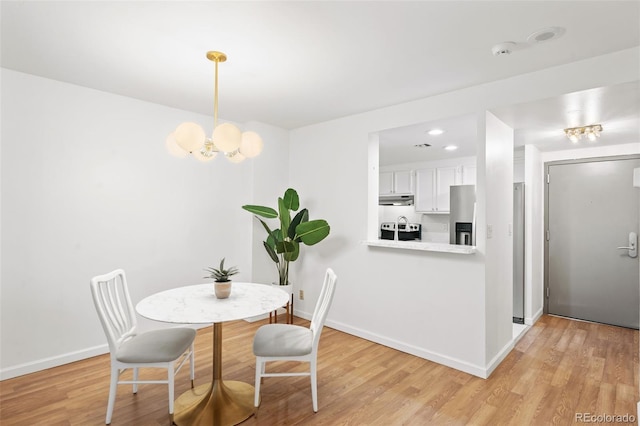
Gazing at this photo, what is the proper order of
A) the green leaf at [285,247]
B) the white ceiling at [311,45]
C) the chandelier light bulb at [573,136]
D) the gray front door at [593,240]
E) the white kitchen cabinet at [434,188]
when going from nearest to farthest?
the white ceiling at [311,45]
the chandelier light bulb at [573,136]
the green leaf at [285,247]
the gray front door at [593,240]
the white kitchen cabinet at [434,188]

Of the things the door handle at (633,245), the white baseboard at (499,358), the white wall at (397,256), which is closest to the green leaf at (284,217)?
the white wall at (397,256)

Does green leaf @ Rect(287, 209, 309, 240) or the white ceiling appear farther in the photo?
green leaf @ Rect(287, 209, 309, 240)

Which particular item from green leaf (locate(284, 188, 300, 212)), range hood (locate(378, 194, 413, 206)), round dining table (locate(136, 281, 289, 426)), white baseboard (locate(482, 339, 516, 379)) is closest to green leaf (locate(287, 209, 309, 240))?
green leaf (locate(284, 188, 300, 212))

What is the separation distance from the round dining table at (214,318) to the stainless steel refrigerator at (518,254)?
3173mm

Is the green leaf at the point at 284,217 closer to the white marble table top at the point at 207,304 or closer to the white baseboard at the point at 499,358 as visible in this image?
the white marble table top at the point at 207,304

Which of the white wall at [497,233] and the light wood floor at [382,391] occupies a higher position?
the white wall at [497,233]

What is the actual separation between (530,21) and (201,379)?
3.24m

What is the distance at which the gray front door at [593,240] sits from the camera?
3.87m

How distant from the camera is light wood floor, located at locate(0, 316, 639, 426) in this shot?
2.10 metres

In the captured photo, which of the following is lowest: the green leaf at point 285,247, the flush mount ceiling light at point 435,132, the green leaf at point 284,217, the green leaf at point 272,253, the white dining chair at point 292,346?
the white dining chair at point 292,346

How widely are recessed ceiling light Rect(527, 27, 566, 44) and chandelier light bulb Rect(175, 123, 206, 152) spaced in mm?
2071

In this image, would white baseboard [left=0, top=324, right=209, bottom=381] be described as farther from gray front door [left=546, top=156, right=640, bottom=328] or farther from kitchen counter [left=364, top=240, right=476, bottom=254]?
gray front door [left=546, top=156, right=640, bottom=328]

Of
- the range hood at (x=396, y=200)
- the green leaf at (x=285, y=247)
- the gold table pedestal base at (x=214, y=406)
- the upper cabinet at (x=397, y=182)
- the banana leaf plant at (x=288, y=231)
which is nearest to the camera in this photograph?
the gold table pedestal base at (x=214, y=406)

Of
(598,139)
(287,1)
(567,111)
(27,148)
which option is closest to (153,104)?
(27,148)
